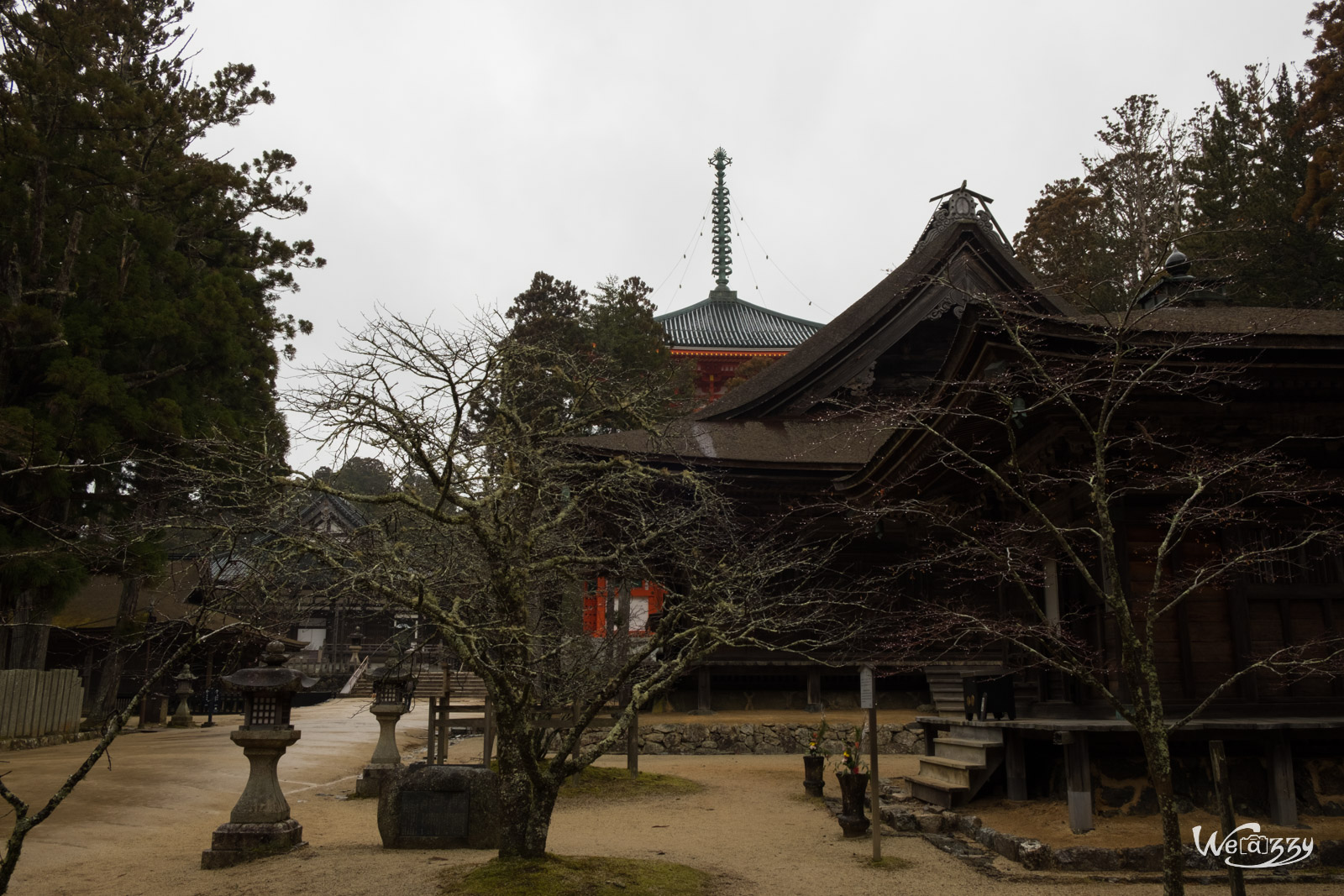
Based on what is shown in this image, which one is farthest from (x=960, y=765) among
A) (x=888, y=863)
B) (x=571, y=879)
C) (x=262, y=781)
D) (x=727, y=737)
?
(x=727, y=737)

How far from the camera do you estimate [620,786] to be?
12617mm

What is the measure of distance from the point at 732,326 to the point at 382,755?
36.4 metres

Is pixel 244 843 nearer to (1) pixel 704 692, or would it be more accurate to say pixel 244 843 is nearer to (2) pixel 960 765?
(2) pixel 960 765

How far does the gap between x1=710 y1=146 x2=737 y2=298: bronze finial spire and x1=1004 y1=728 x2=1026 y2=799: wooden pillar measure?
42.1m

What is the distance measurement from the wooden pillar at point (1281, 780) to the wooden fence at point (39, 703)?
19229 mm

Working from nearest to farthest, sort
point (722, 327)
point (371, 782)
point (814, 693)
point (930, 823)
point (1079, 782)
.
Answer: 1. point (1079, 782)
2. point (930, 823)
3. point (371, 782)
4. point (814, 693)
5. point (722, 327)

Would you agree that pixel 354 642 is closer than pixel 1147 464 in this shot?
No

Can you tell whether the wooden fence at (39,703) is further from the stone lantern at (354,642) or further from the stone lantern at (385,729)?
the stone lantern at (354,642)

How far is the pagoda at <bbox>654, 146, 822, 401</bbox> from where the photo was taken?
38812mm

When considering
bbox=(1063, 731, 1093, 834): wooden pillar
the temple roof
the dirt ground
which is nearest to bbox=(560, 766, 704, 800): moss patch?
the dirt ground

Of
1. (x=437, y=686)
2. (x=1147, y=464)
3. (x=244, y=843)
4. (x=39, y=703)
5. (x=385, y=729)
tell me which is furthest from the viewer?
(x=437, y=686)

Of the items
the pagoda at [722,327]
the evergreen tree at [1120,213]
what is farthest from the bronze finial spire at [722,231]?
the evergreen tree at [1120,213]

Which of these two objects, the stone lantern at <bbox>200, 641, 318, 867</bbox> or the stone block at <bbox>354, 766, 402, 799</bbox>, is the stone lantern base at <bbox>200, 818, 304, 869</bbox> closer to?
the stone lantern at <bbox>200, 641, 318, 867</bbox>

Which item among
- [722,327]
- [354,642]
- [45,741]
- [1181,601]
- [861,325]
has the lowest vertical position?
[45,741]
